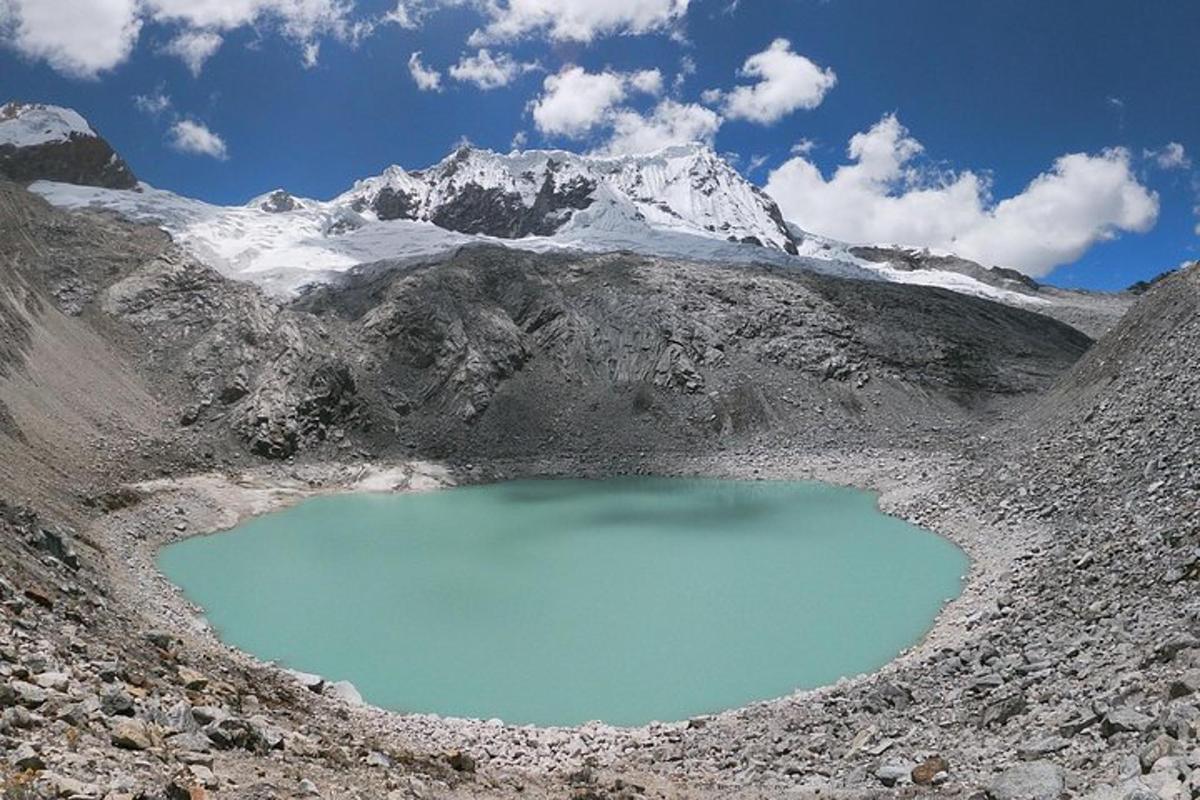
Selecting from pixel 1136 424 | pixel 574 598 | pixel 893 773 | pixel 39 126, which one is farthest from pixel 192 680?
pixel 39 126

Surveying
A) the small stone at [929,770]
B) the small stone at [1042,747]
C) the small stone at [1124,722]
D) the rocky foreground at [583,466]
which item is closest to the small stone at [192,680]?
the rocky foreground at [583,466]

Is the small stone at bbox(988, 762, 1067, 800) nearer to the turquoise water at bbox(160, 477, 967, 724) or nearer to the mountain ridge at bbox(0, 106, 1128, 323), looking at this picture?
the turquoise water at bbox(160, 477, 967, 724)

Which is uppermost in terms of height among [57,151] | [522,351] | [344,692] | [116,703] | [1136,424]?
[57,151]

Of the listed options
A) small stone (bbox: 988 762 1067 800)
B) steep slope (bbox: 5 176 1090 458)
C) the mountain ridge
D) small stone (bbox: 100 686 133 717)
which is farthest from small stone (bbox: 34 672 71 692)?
the mountain ridge

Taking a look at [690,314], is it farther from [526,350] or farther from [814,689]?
[814,689]

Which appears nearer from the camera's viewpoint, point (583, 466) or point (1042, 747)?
point (1042, 747)

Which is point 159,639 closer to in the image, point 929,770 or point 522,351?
→ point 929,770

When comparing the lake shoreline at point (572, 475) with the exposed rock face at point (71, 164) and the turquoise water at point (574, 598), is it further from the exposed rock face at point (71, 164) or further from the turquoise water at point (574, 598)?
the exposed rock face at point (71, 164)
